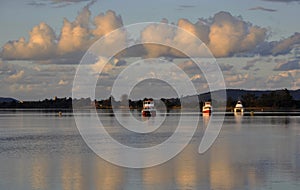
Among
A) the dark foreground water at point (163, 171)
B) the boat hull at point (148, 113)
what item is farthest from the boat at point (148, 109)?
the dark foreground water at point (163, 171)

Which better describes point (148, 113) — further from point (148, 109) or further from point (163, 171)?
point (163, 171)

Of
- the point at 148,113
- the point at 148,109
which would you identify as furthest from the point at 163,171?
the point at 148,113

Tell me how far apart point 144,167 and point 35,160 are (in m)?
6.79

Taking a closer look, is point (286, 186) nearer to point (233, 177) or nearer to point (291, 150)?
point (233, 177)

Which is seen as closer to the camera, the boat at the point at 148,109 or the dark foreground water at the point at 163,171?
the dark foreground water at the point at 163,171

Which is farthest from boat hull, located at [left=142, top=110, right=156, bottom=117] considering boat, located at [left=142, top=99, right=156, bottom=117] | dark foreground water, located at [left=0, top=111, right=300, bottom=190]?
dark foreground water, located at [left=0, top=111, right=300, bottom=190]

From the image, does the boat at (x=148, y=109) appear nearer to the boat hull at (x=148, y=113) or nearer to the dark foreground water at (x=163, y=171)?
the boat hull at (x=148, y=113)

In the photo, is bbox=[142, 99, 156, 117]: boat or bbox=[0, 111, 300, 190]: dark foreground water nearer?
bbox=[0, 111, 300, 190]: dark foreground water

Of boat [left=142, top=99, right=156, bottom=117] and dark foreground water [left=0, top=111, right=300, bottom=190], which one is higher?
boat [left=142, top=99, right=156, bottom=117]

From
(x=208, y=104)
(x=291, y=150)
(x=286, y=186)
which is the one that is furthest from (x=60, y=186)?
(x=208, y=104)

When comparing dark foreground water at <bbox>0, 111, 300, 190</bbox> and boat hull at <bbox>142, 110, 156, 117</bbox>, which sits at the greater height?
boat hull at <bbox>142, 110, 156, 117</bbox>

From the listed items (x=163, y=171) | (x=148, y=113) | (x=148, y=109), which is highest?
(x=148, y=109)

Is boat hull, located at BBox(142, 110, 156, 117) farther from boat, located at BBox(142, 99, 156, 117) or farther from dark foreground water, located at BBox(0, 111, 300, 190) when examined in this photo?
dark foreground water, located at BBox(0, 111, 300, 190)

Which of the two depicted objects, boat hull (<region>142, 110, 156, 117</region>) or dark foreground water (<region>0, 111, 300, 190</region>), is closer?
dark foreground water (<region>0, 111, 300, 190</region>)
